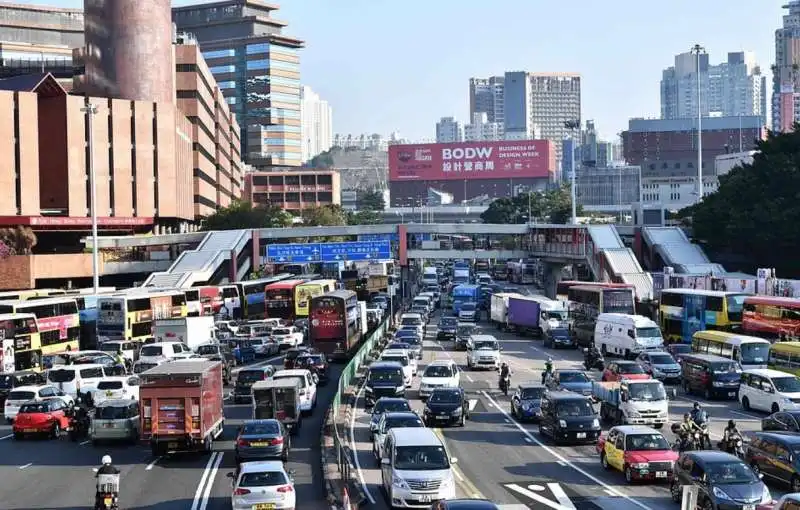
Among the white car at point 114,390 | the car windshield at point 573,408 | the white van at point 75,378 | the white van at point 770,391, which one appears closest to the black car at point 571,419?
the car windshield at point 573,408

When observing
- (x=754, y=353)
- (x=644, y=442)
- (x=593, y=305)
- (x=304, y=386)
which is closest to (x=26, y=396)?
(x=304, y=386)

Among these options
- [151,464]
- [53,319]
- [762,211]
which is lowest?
[151,464]

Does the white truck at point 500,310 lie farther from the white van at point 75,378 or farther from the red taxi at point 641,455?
the red taxi at point 641,455

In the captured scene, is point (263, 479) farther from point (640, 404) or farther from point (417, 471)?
point (640, 404)

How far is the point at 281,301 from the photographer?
8025 centimetres

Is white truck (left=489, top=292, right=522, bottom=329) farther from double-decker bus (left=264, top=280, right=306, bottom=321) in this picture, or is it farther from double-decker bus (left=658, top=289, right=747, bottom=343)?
double-decker bus (left=658, top=289, right=747, bottom=343)

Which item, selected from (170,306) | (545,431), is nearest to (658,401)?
(545,431)

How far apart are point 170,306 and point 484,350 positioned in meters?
22.7

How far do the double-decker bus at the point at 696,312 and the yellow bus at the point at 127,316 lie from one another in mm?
30047

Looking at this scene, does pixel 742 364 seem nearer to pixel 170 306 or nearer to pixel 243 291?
pixel 170 306

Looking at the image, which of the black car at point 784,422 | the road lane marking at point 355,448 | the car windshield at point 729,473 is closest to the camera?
the car windshield at point 729,473

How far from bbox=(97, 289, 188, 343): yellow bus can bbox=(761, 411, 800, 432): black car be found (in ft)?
135

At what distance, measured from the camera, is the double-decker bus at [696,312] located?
2339 inches

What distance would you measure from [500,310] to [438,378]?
1614 inches
